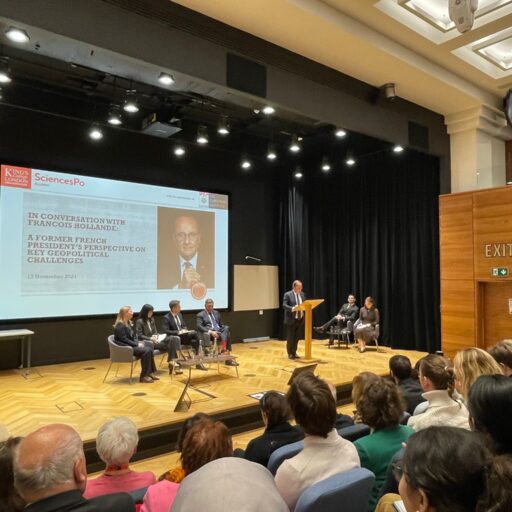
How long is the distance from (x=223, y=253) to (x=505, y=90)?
5.59 meters

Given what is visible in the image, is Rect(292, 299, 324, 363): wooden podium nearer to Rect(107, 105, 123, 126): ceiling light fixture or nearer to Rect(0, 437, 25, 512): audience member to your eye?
Rect(107, 105, 123, 126): ceiling light fixture

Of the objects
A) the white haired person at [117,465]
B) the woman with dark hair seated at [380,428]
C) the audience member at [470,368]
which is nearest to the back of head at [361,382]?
the woman with dark hair seated at [380,428]

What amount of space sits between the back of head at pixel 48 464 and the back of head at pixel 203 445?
1.31 ft

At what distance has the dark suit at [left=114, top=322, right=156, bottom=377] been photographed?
5.57 meters

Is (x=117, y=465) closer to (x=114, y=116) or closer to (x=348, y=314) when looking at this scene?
(x=114, y=116)

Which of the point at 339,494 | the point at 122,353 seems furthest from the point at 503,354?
the point at 122,353

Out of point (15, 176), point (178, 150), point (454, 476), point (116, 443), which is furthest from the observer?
point (178, 150)

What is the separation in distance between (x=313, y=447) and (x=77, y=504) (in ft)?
2.93

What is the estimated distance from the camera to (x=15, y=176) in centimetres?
630

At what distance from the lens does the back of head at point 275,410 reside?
2287mm

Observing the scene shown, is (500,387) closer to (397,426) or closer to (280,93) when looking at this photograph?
(397,426)

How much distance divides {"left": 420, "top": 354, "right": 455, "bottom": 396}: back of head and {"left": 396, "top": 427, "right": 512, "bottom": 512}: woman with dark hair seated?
1451mm

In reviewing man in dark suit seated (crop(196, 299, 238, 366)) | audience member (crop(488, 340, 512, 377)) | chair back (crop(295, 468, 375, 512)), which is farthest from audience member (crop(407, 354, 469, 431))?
man in dark suit seated (crop(196, 299, 238, 366))

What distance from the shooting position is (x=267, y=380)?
575 cm
